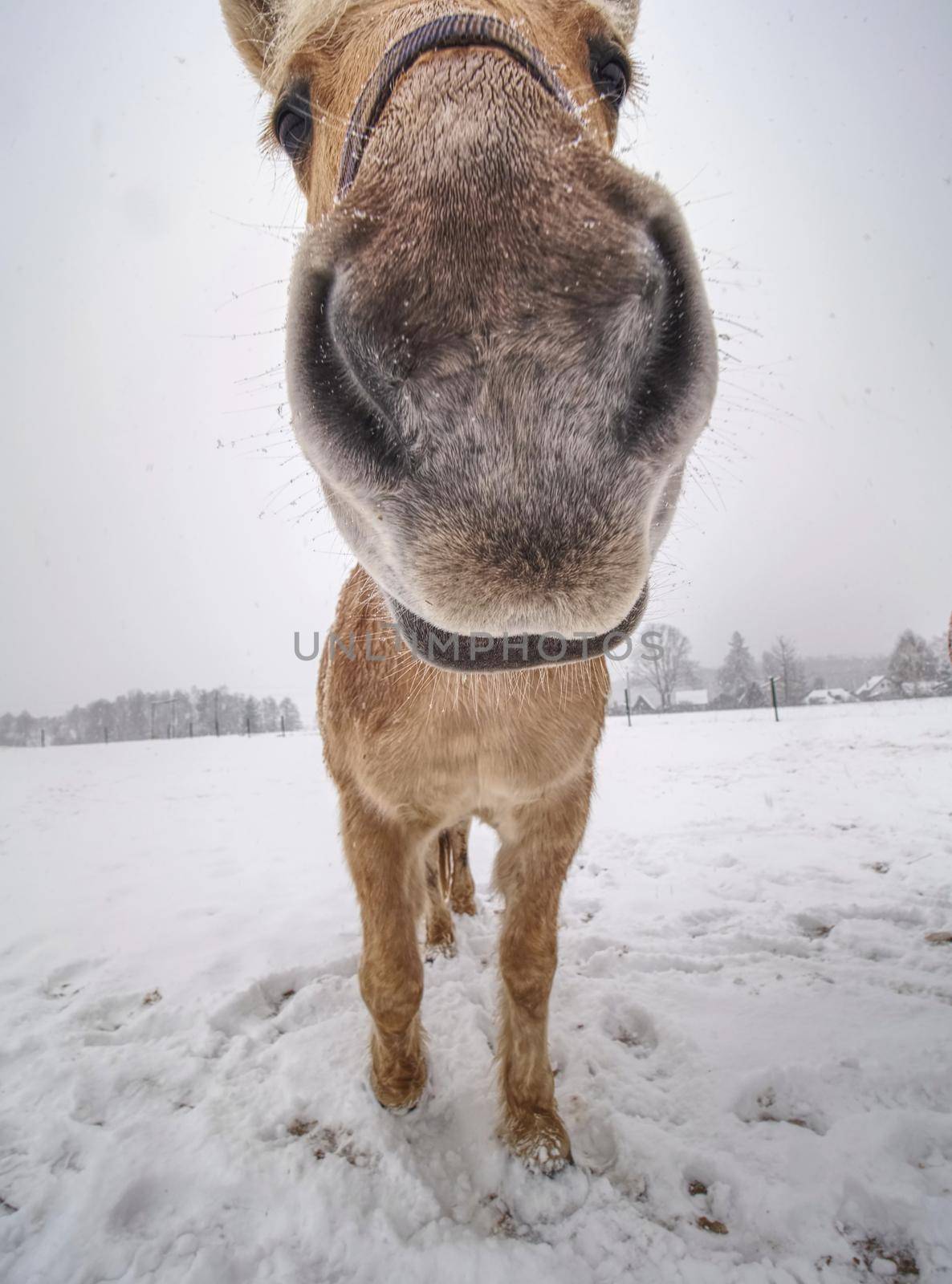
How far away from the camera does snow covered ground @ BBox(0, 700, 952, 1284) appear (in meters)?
1.49

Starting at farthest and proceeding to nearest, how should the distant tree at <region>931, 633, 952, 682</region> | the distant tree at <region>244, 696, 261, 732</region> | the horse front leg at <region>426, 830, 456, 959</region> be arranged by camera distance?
the distant tree at <region>244, 696, 261, 732</region>, the distant tree at <region>931, 633, 952, 682</region>, the horse front leg at <region>426, 830, 456, 959</region>

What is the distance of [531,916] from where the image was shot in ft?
6.88

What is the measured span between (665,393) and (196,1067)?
110 inches

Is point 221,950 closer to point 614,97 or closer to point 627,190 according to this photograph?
point 627,190

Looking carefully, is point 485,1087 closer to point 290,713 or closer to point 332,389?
point 332,389

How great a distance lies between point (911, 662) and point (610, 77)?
32.5 meters

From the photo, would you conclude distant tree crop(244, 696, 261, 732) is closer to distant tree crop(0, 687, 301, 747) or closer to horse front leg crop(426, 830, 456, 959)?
distant tree crop(0, 687, 301, 747)

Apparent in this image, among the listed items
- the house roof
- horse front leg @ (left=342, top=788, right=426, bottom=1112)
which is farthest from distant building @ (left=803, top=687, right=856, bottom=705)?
horse front leg @ (left=342, top=788, right=426, bottom=1112)

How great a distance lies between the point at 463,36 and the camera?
939mm

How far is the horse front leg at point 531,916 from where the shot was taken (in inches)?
80.0

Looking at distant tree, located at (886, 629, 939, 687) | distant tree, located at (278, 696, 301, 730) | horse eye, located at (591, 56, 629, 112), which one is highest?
horse eye, located at (591, 56, 629, 112)

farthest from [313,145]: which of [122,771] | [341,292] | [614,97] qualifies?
[122,771]

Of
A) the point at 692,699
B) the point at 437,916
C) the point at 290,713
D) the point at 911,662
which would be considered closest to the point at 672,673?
the point at 692,699

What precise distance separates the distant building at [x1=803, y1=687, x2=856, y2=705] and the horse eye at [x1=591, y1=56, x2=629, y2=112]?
101 ft
